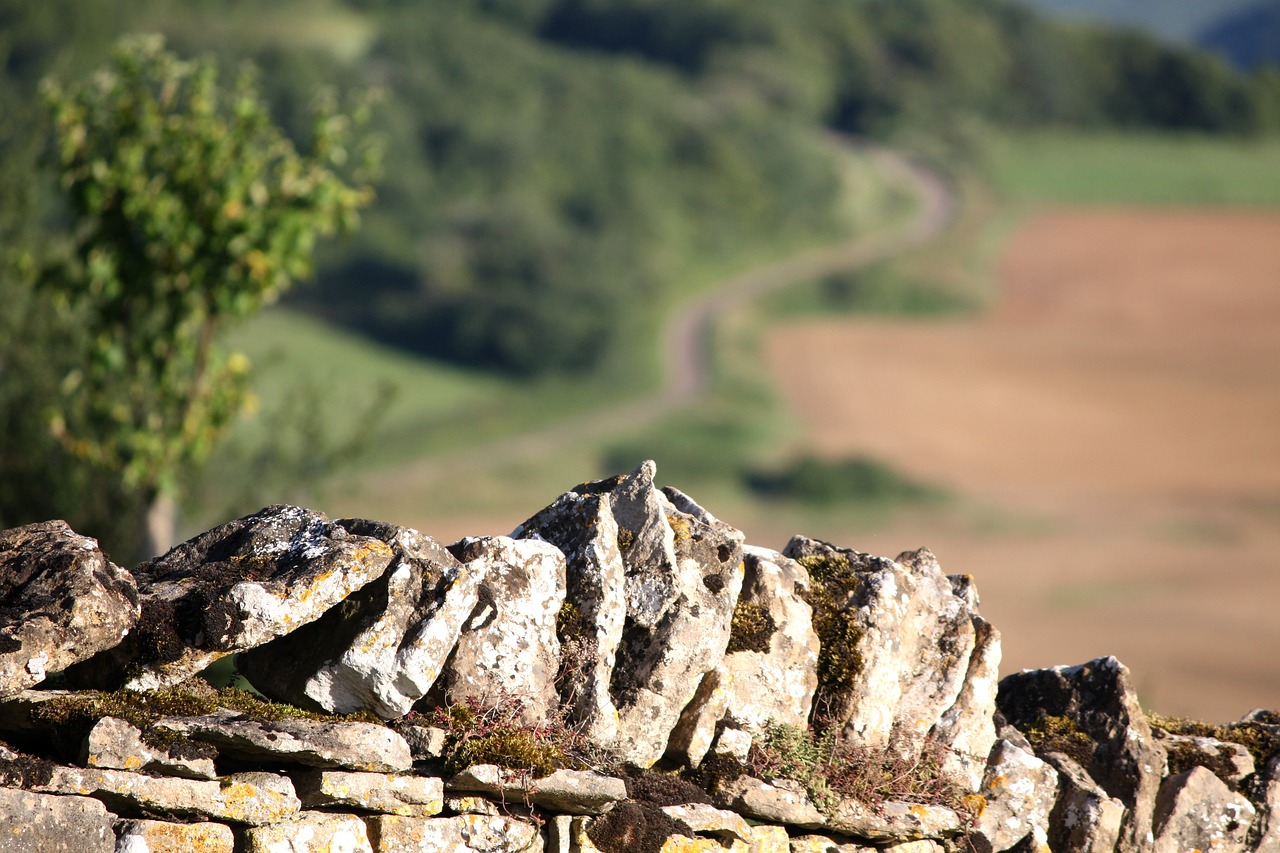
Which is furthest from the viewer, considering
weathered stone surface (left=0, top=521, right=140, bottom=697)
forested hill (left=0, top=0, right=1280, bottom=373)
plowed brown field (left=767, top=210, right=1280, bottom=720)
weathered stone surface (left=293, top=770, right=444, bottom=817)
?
forested hill (left=0, top=0, right=1280, bottom=373)

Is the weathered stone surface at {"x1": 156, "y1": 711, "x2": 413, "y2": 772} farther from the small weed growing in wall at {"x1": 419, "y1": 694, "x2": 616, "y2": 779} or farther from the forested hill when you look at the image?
the forested hill

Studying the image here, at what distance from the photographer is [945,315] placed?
100750 mm

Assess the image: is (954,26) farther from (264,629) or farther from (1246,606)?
(264,629)

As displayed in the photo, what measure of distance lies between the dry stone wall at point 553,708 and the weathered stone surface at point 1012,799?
0.02m

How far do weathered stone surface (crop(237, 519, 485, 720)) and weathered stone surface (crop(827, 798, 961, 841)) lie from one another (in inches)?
101

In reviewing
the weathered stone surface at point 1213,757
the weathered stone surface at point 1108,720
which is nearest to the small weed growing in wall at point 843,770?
the weathered stone surface at point 1108,720

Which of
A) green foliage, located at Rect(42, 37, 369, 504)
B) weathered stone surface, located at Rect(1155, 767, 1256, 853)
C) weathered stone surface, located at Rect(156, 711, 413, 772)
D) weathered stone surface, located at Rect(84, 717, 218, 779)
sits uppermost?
green foliage, located at Rect(42, 37, 369, 504)

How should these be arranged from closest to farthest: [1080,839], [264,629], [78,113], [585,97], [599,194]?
[264,629] < [1080,839] < [78,113] < [599,194] < [585,97]

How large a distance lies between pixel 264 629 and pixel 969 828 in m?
4.54

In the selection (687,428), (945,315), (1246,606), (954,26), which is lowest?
(1246,606)

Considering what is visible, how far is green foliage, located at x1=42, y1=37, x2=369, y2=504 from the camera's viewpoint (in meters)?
15.1

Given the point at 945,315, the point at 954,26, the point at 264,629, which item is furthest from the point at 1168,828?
the point at 954,26

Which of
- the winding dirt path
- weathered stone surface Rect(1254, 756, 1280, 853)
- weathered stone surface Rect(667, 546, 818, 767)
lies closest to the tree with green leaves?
weathered stone surface Rect(667, 546, 818, 767)

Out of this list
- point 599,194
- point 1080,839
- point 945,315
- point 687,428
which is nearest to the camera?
point 1080,839
